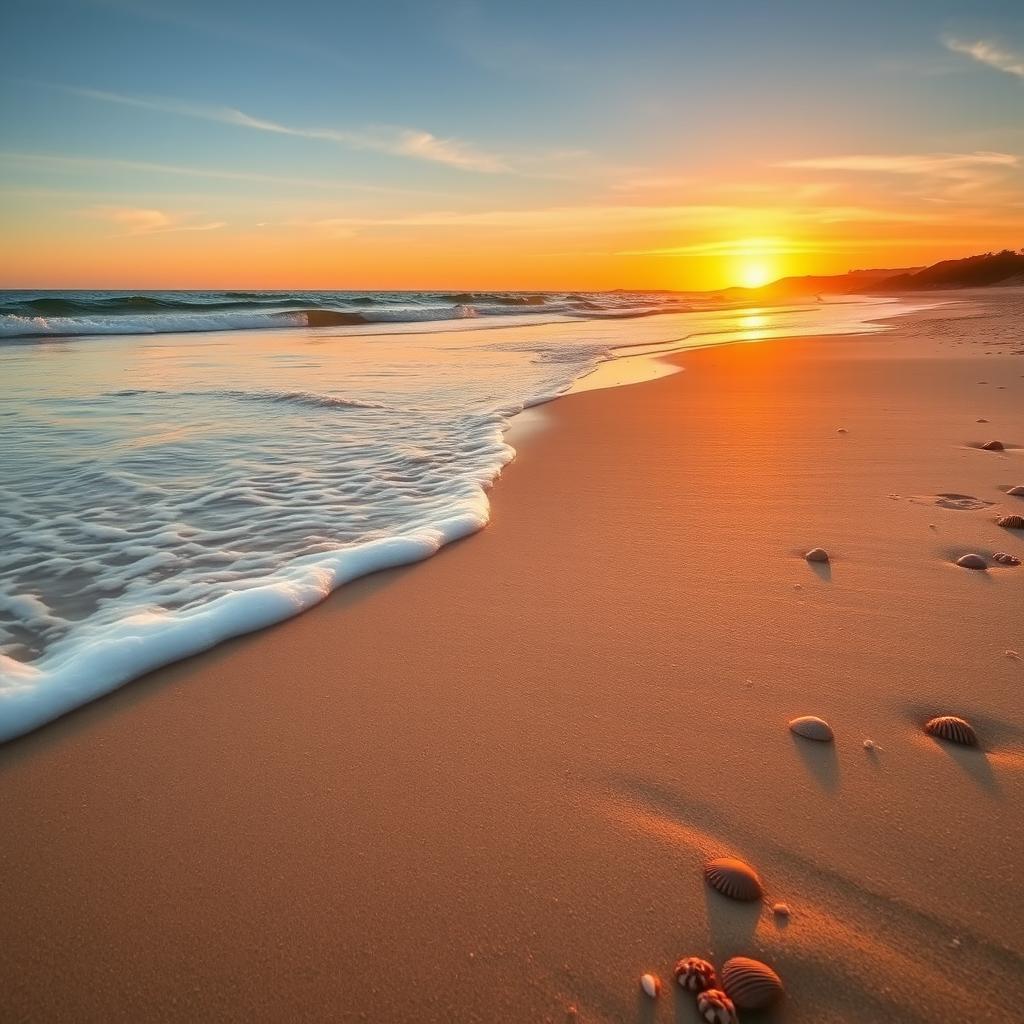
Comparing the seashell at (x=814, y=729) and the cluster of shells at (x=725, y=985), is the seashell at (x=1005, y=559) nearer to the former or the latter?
the seashell at (x=814, y=729)

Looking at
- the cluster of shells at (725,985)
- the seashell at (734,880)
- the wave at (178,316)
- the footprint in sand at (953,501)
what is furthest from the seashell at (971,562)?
the wave at (178,316)

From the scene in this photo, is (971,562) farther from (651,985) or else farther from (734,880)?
(651,985)

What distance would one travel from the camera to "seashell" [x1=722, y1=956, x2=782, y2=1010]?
1.06 metres

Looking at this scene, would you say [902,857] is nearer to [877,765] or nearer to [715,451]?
[877,765]

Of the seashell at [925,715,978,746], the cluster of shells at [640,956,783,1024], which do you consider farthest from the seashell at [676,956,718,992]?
the seashell at [925,715,978,746]

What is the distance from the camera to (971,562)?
2504mm

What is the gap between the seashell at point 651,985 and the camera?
109 cm

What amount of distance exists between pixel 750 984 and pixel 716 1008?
7 centimetres

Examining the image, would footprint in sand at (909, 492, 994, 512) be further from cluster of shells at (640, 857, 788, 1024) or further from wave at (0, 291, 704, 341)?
wave at (0, 291, 704, 341)

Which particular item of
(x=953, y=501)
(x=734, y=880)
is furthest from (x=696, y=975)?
(x=953, y=501)

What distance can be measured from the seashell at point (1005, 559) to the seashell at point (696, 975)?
2.16 m

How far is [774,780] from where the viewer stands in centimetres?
151

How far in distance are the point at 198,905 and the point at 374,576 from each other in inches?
61.9

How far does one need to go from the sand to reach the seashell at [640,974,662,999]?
2cm
